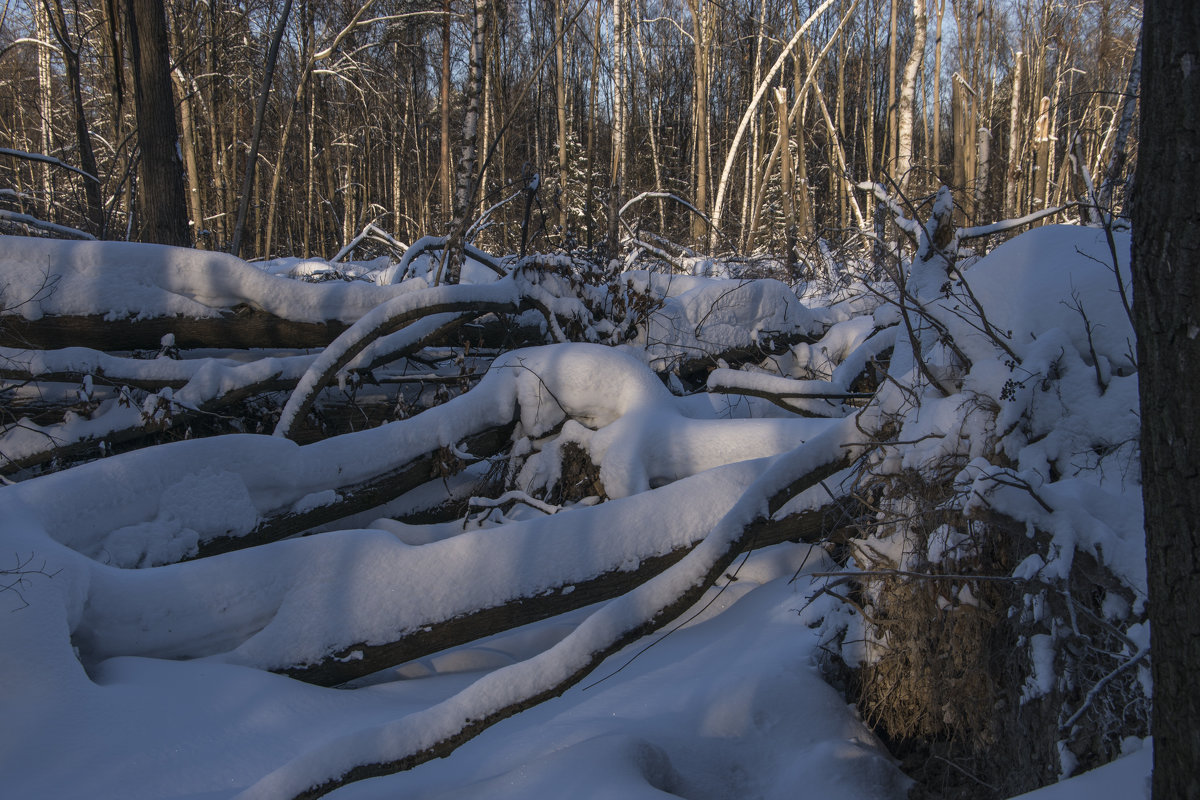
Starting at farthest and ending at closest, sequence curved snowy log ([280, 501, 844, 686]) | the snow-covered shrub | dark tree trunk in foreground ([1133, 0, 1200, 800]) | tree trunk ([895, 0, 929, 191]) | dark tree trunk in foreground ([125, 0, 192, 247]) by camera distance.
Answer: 1. tree trunk ([895, 0, 929, 191])
2. dark tree trunk in foreground ([125, 0, 192, 247])
3. curved snowy log ([280, 501, 844, 686])
4. the snow-covered shrub
5. dark tree trunk in foreground ([1133, 0, 1200, 800])

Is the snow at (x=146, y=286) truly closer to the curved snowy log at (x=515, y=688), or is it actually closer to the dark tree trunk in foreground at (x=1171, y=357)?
the curved snowy log at (x=515, y=688)

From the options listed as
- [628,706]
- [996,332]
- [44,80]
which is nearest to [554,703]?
[628,706]

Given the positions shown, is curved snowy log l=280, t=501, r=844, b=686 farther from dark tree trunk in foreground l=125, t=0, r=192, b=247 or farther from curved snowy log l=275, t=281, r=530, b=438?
dark tree trunk in foreground l=125, t=0, r=192, b=247

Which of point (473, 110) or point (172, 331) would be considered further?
point (473, 110)

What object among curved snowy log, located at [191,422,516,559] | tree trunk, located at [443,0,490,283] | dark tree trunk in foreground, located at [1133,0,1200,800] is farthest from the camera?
tree trunk, located at [443,0,490,283]

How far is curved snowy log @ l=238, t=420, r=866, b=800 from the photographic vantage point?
7.27ft

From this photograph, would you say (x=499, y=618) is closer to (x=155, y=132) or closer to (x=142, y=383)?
(x=142, y=383)

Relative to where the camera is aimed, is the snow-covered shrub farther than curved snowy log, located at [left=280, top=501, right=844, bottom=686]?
No

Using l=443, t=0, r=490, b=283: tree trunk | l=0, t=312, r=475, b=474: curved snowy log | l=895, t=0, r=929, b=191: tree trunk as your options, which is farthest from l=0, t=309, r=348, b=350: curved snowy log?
l=895, t=0, r=929, b=191: tree trunk

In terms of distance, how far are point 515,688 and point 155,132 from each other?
245 inches

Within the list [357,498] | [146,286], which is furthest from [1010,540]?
[146,286]

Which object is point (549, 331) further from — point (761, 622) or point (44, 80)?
point (44, 80)

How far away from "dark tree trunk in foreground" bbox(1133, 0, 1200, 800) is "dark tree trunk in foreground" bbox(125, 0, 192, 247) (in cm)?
686

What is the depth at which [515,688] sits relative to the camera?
2359 mm
